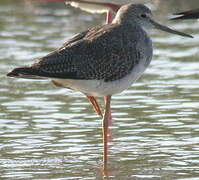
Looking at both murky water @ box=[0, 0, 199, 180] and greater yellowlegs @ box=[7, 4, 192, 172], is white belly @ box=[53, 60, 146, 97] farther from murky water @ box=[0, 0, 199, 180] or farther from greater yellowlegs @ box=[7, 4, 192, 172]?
murky water @ box=[0, 0, 199, 180]

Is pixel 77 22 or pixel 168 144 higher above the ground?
pixel 168 144

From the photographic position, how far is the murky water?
970cm

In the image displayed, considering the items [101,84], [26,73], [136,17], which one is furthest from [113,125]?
[26,73]

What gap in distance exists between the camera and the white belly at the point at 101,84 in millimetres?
9453

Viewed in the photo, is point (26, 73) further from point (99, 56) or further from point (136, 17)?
point (136, 17)

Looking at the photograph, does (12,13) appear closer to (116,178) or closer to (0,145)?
(0,145)

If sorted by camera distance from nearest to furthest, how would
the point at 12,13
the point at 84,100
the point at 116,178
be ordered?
the point at 116,178 → the point at 84,100 → the point at 12,13

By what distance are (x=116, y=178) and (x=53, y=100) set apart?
12.6 feet

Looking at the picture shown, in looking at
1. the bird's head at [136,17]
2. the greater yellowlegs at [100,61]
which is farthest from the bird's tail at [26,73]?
the bird's head at [136,17]

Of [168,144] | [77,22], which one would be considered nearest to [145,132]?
[168,144]

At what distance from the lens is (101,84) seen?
9500 mm

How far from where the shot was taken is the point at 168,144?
1059 cm

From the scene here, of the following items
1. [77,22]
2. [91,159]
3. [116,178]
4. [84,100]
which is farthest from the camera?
[77,22]

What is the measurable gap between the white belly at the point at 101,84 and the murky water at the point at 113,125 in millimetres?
929
